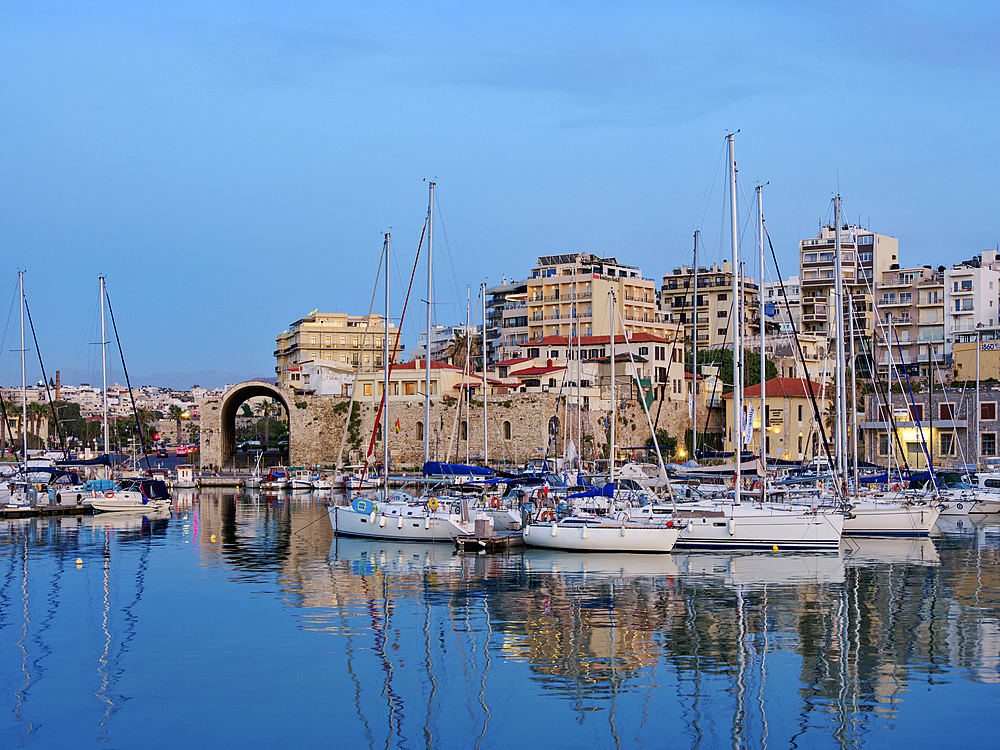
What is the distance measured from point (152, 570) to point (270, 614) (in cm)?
827

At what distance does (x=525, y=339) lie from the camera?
93875 millimetres

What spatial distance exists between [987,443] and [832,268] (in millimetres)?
31282

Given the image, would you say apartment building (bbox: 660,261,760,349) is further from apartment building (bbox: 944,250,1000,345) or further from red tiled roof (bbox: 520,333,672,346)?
apartment building (bbox: 944,250,1000,345)

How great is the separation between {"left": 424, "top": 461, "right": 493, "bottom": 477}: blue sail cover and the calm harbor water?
768 centimetres

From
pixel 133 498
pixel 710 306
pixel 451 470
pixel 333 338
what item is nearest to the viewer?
pixel 451 470

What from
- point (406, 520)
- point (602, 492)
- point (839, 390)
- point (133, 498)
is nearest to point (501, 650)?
point (406, 520)

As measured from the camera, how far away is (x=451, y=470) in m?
40.6

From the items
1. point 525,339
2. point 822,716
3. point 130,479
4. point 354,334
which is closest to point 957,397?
point 525,339

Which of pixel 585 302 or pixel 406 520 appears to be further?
pixel 585 302

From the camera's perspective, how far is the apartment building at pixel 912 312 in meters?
87.5

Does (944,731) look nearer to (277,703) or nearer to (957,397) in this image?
(277,703)

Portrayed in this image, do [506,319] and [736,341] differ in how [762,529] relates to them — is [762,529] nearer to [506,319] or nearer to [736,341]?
[736,341]

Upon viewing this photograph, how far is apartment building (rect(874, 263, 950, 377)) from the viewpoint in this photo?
3445 inches

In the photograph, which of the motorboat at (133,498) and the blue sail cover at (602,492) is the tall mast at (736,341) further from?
the motorboat at (133,498)
